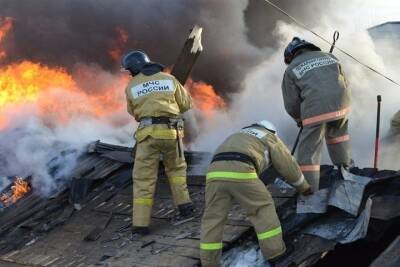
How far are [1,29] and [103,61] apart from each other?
2.12m

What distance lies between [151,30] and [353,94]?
4342mm

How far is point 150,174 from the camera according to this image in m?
5.58

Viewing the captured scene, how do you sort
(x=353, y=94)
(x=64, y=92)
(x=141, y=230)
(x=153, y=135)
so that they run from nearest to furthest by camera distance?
(x=141, y=230) < (x=153, y=135) < (x=353, y=94) < (x=64, y=92)

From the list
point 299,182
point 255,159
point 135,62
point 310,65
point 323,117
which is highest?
point 135,62

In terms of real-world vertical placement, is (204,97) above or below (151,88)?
above

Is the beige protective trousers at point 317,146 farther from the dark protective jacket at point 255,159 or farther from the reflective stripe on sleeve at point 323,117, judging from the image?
the dark protective jacket at point 255,159

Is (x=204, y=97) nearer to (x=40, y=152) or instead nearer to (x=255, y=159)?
(x=40, y=152)

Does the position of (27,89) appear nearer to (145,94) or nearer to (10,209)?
(10,209)

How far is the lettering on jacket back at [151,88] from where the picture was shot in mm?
5695

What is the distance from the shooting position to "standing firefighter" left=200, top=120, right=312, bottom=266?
4.32 meters

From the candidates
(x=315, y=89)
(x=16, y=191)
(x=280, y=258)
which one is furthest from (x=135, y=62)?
(x=16, y=191)

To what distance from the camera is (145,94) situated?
569 centimetres

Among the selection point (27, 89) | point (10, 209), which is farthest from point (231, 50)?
point (10, 209)

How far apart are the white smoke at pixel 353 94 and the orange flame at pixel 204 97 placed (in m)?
0.35
